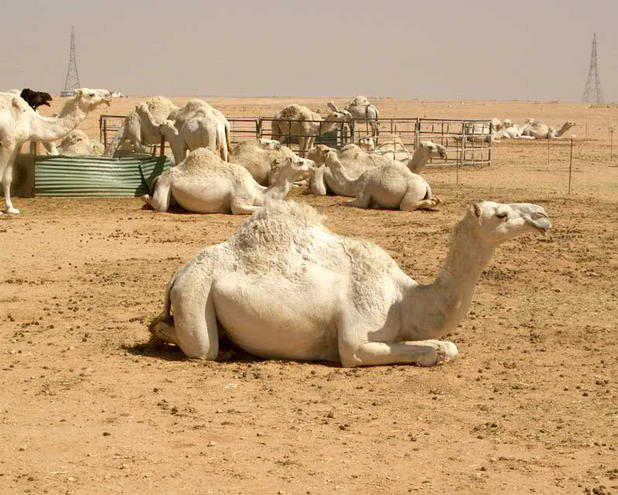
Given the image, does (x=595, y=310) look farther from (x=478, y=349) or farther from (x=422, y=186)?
(x=422, y=186)

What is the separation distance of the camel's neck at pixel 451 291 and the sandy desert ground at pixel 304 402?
0.30 meters

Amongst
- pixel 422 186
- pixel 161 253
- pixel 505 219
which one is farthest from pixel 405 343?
pixel 422 186

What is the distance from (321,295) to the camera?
24.2 feet

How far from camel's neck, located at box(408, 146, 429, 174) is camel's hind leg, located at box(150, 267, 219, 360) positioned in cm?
1212

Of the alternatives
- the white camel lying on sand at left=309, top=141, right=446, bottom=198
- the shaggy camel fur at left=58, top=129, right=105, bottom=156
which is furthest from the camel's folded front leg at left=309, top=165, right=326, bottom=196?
the shaggy camel fur at left=58, top=129, right=105, bottom=156

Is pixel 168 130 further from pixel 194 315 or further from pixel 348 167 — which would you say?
pixel 194 315

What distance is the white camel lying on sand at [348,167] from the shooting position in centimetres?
1925

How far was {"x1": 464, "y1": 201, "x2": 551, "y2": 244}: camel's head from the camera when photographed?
23.3 ft

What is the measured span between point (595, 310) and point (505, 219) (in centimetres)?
291

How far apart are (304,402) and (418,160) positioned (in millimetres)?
13148

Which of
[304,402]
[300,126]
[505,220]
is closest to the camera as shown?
[304,402]

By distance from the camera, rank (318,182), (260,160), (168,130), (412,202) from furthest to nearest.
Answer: (168,130)
(260,160)
(318,182)
(412,202)

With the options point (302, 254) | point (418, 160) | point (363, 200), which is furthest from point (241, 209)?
point (302, 254)

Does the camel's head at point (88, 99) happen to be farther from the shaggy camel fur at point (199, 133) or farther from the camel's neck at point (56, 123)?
the shaggy camel fur at point (199, 133)
